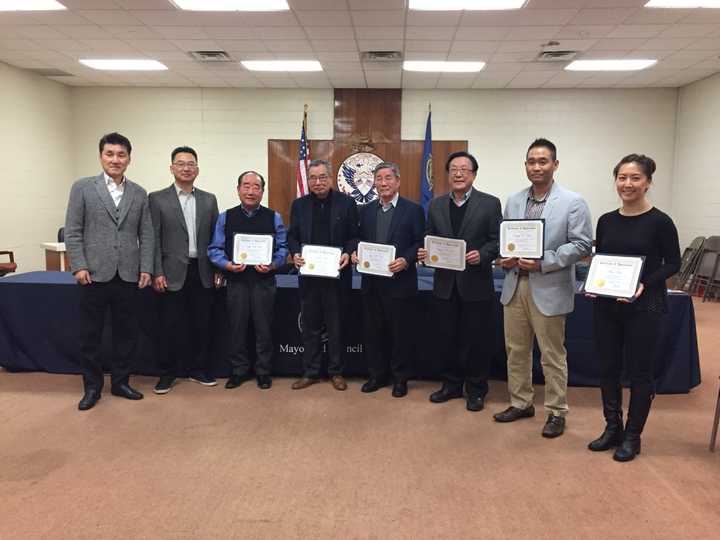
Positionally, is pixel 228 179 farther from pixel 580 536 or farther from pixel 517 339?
pixel 580 536

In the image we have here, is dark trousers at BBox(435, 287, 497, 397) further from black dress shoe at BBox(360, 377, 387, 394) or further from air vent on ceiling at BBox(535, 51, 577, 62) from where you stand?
air vent on ceiling at BBox(535, 51, 577, 62)

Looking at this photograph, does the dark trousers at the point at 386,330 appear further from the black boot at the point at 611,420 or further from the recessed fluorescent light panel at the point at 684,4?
the recessed fluorescent light panel at the point at 684,4

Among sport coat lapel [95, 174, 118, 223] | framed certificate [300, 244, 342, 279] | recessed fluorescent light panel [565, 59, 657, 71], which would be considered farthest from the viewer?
recessed fluorescent light panel [565, 59, 657, 71]

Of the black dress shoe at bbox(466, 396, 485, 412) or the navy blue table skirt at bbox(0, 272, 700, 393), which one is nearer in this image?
the black dress shoe at bbox(466, 396, 485, 412)

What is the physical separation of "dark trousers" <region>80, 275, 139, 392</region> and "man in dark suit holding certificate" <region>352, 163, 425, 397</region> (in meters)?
1.43

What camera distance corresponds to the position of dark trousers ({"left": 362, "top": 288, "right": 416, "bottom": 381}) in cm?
323

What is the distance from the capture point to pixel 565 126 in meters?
8.23

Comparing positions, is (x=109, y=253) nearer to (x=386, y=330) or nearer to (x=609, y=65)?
(x=386, y=330)

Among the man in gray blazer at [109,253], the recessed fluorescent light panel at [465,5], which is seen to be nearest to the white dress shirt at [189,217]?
the man in gray blazer at [109,253]

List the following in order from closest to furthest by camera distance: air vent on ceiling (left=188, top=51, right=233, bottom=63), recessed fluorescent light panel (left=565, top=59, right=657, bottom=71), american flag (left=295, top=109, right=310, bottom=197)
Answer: air vent on ceiling (left=188, top=51, right=233, bottom=63), recessed fluorescent light panel (left=565, top=59, right=657, bottom=71), american flag (left=295, top=109, right=310, bottom=197)

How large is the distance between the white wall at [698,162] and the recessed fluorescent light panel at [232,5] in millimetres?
6307

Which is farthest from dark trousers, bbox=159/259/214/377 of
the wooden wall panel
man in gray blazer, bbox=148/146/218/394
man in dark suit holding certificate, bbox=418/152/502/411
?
the wooden wall panel

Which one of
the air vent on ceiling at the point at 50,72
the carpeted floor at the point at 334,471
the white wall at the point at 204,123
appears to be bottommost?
the carpeted floor at the point at 334,471

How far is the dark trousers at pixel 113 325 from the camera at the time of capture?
304cm
